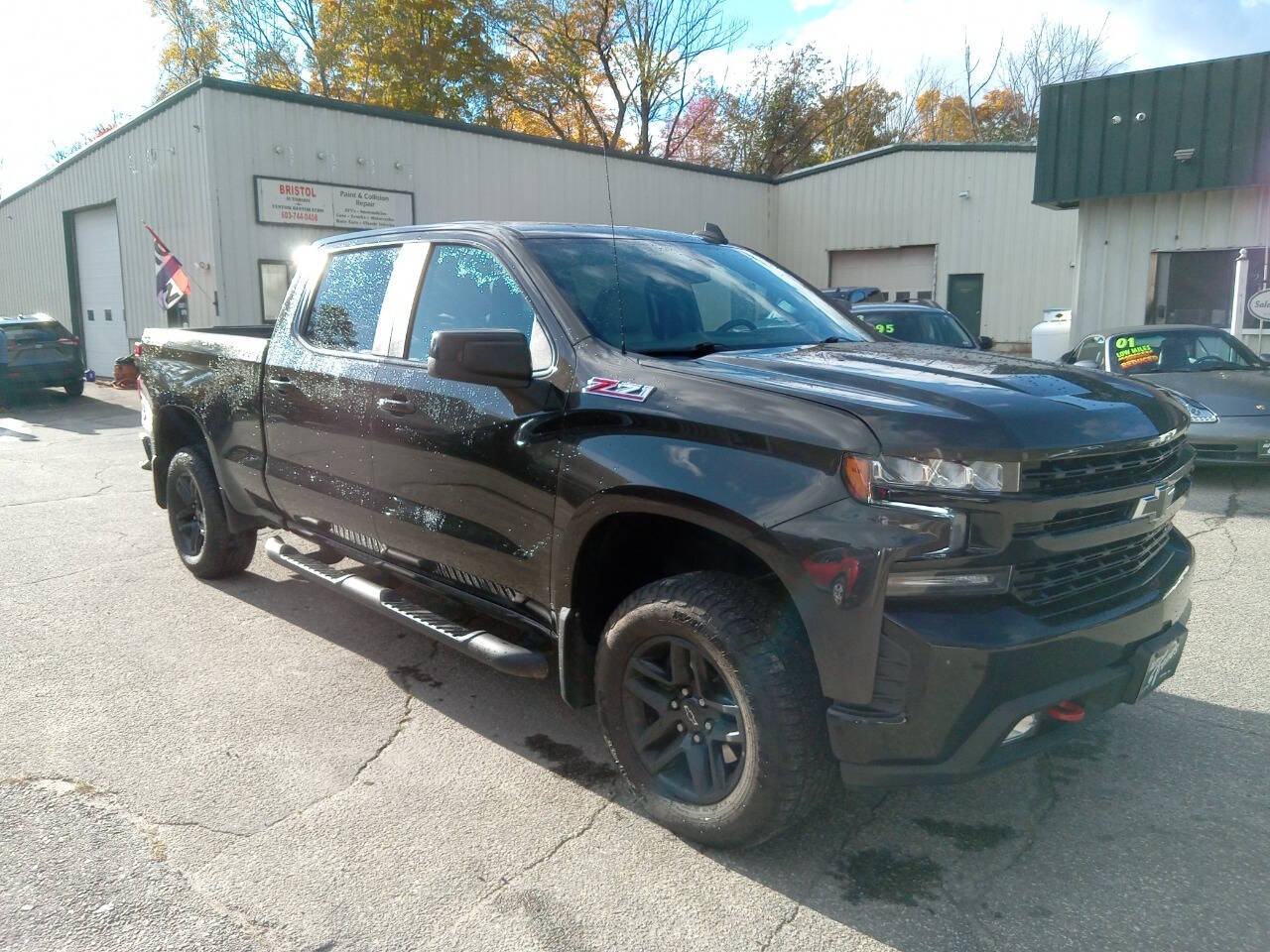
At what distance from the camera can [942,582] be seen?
97.3 inches

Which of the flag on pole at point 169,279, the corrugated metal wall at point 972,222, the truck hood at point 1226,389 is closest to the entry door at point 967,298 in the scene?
the corrugated metal wall at point 972,222

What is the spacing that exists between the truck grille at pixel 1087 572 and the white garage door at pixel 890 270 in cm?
2100

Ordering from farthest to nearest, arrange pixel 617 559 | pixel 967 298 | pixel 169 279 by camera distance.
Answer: pixel 967 298 → pixel 169 279 → pixel 617 559

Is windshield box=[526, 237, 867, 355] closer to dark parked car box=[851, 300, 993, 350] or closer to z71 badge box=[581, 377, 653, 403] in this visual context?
z71 badge box=[581, 377, 653, 403]

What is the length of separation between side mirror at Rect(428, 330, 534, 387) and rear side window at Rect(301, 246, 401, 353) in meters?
1.21

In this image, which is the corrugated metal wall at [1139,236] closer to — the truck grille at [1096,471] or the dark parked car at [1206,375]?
the dark parked car at [1206,375]

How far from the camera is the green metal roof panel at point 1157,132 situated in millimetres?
14070

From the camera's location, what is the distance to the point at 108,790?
3.43 meters

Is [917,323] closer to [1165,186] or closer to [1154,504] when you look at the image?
[1165,186]

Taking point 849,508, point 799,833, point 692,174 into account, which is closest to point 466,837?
point 799,833

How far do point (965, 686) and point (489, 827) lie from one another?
1617 millimetres

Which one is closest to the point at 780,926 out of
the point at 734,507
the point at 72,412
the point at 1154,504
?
the point at 734,507

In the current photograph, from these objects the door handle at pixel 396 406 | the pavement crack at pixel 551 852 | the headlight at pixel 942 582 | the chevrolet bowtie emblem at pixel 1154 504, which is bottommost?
the pavement crack at pixel 551 852

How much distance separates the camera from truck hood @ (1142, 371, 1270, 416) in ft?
27.2
